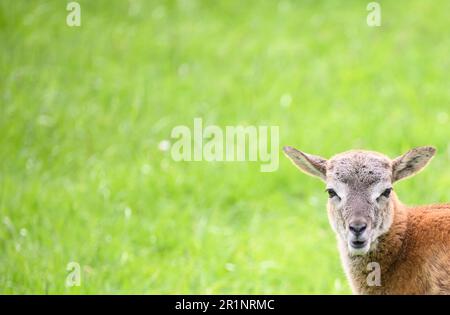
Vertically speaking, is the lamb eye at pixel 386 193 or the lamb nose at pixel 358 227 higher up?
the lamb eye at pixel 386 193

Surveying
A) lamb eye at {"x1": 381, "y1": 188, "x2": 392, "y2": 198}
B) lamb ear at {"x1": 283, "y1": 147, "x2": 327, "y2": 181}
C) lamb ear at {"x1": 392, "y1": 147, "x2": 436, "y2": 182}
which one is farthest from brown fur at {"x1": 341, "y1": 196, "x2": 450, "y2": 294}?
lamb ear at {"x1": 283, "y1": 147, "x2": 327, "y2": 181}

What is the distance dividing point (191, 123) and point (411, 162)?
6.58m

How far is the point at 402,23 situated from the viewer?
1532 cm

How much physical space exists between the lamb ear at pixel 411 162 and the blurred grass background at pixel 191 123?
8.19 ft

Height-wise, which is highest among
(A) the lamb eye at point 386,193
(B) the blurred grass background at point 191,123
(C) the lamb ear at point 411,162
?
(B) the blurred grass background at point 191,123

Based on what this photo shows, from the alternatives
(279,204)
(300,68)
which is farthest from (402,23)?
(279,204)

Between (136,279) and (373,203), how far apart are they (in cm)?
357

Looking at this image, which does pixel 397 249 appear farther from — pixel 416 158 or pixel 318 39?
pixel 318 39

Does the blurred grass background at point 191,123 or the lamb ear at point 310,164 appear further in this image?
the blurred grass background at point 191,123

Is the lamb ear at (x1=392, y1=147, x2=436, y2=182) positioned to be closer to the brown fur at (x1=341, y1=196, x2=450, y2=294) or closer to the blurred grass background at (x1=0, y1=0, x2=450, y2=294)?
the brown fur at (x1=341, y1=196, x2=450, y2=294)

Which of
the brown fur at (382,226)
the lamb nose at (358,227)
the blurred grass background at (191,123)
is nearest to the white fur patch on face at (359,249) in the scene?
the brown fur at (382,226)

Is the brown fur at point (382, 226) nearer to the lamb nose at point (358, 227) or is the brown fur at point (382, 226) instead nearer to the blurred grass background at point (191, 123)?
the lamb nose at point (358, 227)

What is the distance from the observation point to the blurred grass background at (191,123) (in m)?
9.09

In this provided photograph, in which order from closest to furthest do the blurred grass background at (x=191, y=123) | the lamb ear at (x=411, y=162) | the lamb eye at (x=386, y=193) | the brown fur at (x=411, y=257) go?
the lamb ear at (x=411, y=162), the brown fur at (x=411, y=257), the lamb eye at (x=386, y=193), the blurred grass background at (x=191, y=123)
